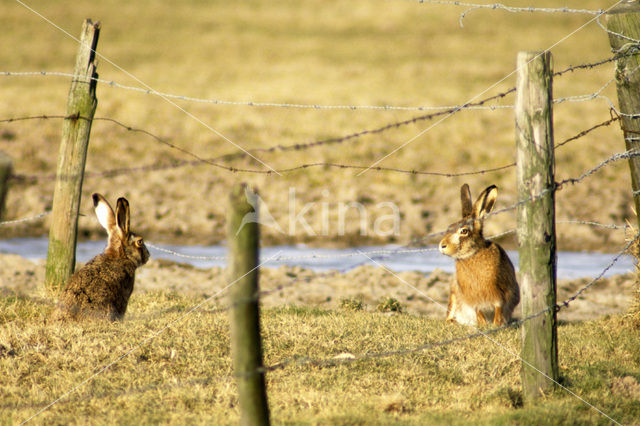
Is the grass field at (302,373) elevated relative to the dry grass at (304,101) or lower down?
lower down

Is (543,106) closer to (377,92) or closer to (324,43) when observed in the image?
(377,92)

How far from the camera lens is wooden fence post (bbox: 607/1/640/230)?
7512 mm

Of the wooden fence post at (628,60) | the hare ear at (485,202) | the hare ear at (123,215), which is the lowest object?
the hare ear at (123,215)

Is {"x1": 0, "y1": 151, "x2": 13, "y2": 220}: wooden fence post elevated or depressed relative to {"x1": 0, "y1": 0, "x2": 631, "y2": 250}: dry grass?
depressed

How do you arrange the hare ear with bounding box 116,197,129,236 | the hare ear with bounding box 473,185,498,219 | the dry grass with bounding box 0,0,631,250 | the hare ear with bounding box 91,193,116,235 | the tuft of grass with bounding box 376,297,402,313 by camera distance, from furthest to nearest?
the dry grass with bounding box 0,0,631,250 → the tuft of grass with bounding box 376,297,402,313 → the hare ear with bounding box 473,185,498,219 → the hare ear with bounding box 91,193,116,235 → the hare ear with bounding box 116,197,129,236

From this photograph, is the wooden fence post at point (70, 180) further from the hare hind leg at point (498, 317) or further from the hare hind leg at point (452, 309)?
the hare hind leg at point (498, 317)

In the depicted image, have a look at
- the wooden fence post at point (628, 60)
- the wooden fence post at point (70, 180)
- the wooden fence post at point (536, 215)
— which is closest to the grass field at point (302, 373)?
the wooden fence post at point (536, 215)

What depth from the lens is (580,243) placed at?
48.4 ft

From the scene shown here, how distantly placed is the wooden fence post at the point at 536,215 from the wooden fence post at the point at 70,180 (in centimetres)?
517

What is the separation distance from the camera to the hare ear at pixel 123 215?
7.86 metres

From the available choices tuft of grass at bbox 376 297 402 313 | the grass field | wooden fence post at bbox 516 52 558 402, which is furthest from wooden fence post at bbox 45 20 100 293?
wooden fence post at bbox 516 52 558 402

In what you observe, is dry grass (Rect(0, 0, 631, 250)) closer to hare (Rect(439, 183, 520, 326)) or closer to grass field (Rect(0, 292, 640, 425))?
hare (Rect(439, 183, 520, 326))

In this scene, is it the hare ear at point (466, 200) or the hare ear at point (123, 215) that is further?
the hare ear at point (466, 200)

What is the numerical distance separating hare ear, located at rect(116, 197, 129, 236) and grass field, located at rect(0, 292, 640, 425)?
0.98 meters
